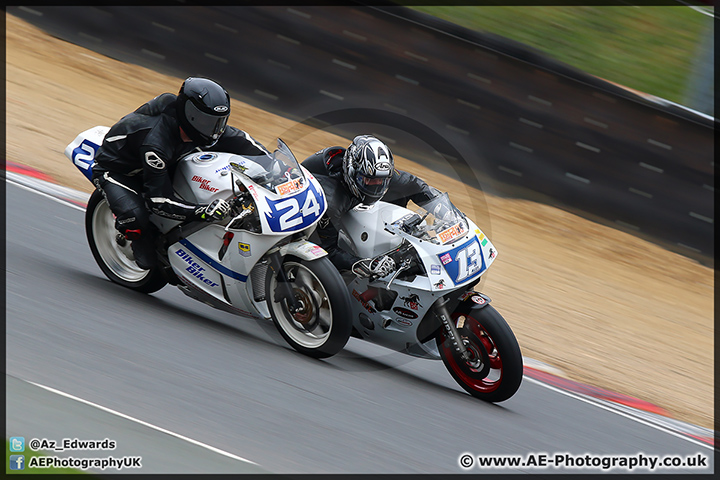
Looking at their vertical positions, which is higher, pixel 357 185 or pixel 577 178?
pixel 357 185

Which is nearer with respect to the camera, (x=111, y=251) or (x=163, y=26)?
(x=111, y=251)

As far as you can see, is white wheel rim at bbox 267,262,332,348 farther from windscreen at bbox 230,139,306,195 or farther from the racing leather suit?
windscreen at bbox 230,139,306,195

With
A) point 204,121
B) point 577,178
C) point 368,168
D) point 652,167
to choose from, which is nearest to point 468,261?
point 368,168

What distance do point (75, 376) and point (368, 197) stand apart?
234 centimetres

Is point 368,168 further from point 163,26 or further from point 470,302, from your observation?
point 163,26

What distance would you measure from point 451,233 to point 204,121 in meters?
1.93

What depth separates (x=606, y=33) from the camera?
13.6 metres

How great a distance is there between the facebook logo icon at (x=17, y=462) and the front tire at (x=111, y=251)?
116 inches

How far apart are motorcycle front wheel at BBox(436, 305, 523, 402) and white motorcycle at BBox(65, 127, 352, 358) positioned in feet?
2.68

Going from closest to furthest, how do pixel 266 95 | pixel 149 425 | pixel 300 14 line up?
pixel 149 425 < pixel 300 14 < pixel 266 95

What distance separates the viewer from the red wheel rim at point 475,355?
5543 millimetres

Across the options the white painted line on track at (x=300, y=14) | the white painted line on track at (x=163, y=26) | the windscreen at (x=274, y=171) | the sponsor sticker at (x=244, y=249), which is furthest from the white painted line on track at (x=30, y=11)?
the sponsor sticker at (x=244, y=249)

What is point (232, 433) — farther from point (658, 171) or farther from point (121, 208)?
point (658, 171)

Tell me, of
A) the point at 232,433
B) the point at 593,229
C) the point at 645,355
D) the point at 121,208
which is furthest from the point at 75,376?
the point at 593,229
